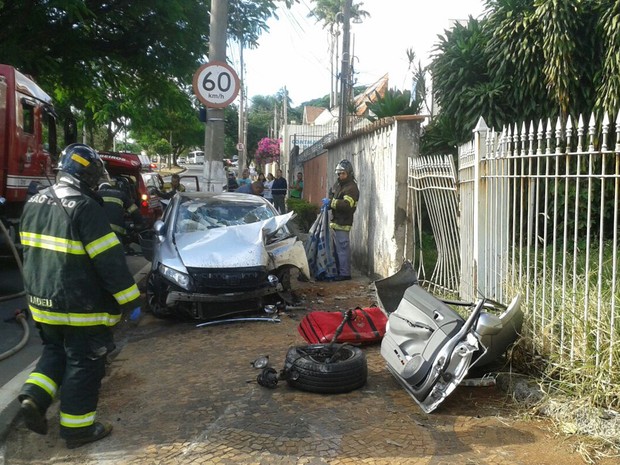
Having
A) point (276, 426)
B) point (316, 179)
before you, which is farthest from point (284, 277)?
point (316, 179)

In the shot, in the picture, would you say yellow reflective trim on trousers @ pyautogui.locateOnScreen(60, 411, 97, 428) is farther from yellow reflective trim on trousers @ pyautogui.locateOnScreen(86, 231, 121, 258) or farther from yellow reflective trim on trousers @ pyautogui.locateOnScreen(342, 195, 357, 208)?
yellow reflective trim on trousers @ pyautogui.locateOnScreen(342, 195, 357, 208)

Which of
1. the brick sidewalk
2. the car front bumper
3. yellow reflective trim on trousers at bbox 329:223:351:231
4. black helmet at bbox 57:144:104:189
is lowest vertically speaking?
the brick sidewalk

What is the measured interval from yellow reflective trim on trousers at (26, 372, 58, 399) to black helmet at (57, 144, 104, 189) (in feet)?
3.90

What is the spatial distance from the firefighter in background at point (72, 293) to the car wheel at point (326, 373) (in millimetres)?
1300

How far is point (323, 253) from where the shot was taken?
902cm

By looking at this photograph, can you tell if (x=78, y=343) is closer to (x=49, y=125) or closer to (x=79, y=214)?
(x=79, y=214)

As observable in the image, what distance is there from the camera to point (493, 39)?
33.5ft

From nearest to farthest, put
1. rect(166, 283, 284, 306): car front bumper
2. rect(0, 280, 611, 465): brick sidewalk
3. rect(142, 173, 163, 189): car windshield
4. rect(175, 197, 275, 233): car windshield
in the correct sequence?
1. rect(0, 280, 611, 465): brick sidewalk
2. rect(166, 283, 284, 306): car front bumper
3. rect(175, 197, 275, 233): car windshield
4. rect(142, 173, 163, 189): car windshield

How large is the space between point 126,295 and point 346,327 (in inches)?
91.5

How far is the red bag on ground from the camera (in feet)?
17.2

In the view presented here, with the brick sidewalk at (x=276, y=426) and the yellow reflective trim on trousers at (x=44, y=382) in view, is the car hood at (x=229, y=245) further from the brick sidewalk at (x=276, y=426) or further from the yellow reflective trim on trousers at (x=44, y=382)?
the yellow reflective trim on trousers at (x=44, y=382)

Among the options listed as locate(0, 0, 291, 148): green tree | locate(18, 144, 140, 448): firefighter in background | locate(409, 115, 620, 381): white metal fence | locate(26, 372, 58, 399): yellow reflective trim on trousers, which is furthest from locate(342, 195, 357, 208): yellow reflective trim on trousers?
locate(0, 0, 291, 148): green tree

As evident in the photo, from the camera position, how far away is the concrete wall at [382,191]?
7906mm

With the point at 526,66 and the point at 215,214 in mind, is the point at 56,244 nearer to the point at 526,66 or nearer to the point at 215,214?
the point at 215,214
